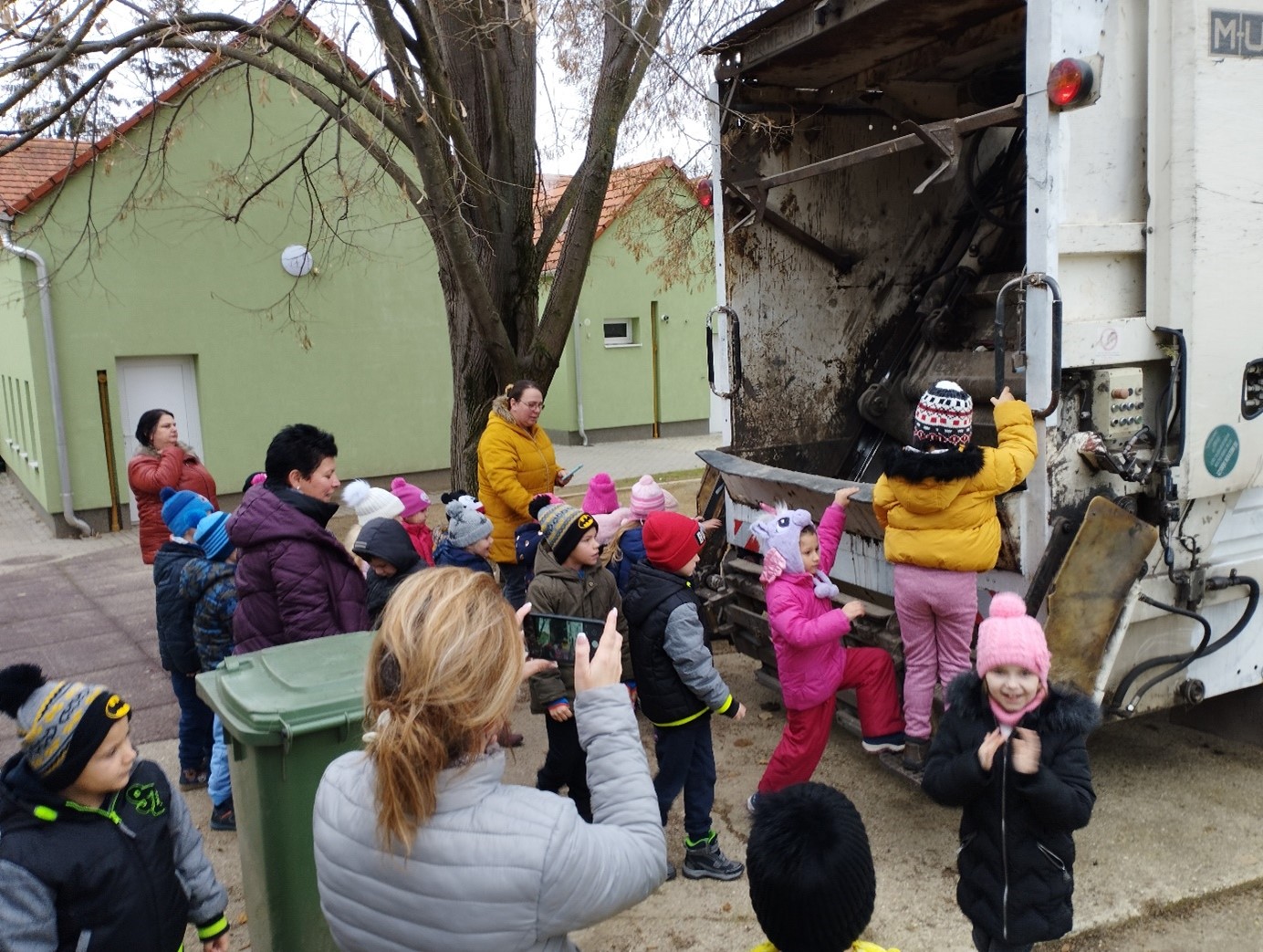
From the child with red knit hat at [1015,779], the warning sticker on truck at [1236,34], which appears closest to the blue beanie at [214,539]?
the child with red knit hat at [1015,779]

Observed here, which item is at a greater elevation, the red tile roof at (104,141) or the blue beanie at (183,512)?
the red tile roof at (104,141)

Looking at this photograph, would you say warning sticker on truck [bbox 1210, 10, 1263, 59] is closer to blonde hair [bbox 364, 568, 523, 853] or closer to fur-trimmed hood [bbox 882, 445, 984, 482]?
fur-trimmed hood [bbox 882, 445, 984, 482]

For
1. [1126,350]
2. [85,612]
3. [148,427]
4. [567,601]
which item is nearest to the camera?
[1126,350]

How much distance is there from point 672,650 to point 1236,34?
8.03 feet

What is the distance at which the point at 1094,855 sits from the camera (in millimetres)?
3375

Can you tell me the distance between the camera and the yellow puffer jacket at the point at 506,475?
195 inches

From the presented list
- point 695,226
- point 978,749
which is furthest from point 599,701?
point 695,226

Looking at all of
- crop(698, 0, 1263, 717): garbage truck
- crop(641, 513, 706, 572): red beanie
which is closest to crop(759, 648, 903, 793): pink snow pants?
crop(698, 0, 1263, 717): garbage truck

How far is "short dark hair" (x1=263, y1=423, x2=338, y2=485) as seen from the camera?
347 cm

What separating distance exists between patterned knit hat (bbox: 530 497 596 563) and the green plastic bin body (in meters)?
0.85

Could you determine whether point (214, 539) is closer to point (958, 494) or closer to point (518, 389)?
point (518, 389)

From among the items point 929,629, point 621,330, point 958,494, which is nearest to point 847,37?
point 958,494

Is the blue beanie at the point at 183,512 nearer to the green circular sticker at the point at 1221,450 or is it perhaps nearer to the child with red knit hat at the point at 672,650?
the child with red knit hat at the point at 672,650

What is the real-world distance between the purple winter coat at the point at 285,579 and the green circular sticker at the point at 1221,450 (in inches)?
105
